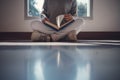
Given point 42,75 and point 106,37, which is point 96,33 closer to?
point 106,37

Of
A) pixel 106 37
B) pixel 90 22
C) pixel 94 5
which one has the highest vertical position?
pixel 94 5

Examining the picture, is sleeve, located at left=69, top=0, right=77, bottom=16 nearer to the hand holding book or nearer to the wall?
the hand holding book

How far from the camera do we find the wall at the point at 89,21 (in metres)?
4.08

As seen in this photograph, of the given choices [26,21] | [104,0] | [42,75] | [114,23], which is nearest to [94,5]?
[104,0]

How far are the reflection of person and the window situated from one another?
81 cm

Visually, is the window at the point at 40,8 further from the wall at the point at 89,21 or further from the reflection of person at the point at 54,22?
the reflection of person at the point at 54,22

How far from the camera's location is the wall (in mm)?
4082

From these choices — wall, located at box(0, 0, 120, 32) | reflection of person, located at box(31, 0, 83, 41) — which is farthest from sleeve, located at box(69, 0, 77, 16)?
wall, located at box(0, 0, 120, 32)

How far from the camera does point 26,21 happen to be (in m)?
4.09

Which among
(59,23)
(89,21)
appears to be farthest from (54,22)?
(89,21)

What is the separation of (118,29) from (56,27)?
156 cm

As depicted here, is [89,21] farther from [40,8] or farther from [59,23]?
[59,23]

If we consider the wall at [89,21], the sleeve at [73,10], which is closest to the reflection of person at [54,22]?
the sleeve at [73,10]

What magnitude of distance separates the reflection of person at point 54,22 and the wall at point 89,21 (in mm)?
762
